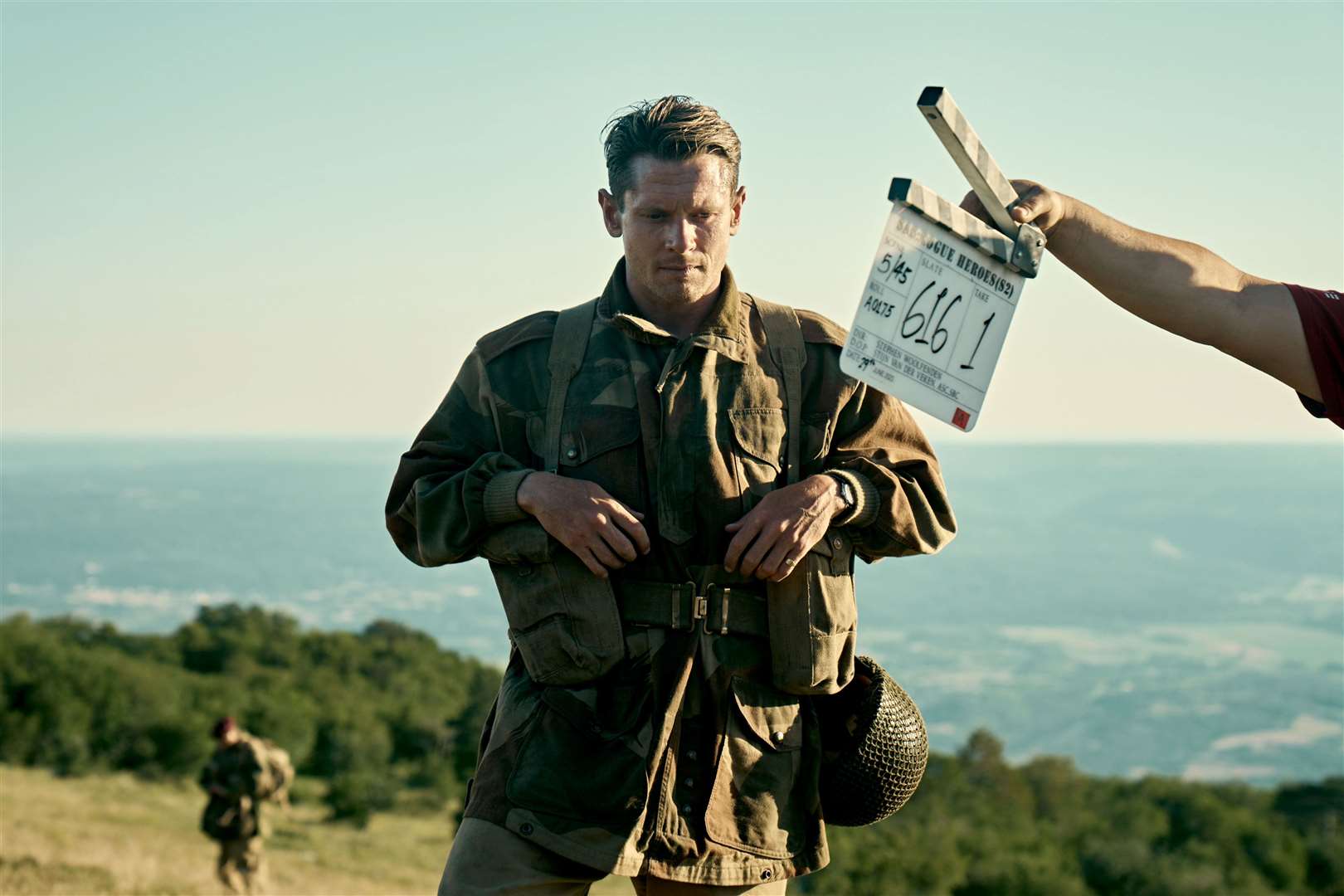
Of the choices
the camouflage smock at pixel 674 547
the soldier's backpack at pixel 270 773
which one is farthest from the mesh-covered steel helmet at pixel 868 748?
the soldier's backpack at pixel 270 773

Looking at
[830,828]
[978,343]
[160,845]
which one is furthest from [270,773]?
[830,828]

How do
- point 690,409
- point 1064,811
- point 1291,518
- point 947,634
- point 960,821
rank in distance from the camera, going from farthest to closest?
point 1291,518 → point 947,634 → point 1064,811 → point 960,821 → point 690,409

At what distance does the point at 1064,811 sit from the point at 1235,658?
10249 centimetres

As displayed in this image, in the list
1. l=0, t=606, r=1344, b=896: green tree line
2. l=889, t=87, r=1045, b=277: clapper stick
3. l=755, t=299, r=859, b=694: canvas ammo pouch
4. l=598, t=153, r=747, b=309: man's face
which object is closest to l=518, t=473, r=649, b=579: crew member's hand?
l=755, t=299, r=859, b=694: canvas ammo pouch

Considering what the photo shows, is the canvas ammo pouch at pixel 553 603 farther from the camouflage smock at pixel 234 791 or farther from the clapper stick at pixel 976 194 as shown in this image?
the camouflage smock at pixel 234 791

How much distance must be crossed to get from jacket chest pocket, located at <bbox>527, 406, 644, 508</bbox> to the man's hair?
54 cm

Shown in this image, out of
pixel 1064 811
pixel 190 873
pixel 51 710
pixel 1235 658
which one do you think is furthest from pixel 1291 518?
pixel 190 873

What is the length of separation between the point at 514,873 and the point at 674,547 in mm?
868

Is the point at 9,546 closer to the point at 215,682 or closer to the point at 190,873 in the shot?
the point at 215,682

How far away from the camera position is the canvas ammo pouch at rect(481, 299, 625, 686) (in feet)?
12.4

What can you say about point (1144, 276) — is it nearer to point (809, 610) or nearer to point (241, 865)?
point (809, 610)

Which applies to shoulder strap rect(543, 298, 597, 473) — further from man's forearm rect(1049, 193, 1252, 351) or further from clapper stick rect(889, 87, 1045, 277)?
man's forearm rect(1049, 193, 1252, 351)

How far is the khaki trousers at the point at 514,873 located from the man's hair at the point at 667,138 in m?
1.60

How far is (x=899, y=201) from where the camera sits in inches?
135
